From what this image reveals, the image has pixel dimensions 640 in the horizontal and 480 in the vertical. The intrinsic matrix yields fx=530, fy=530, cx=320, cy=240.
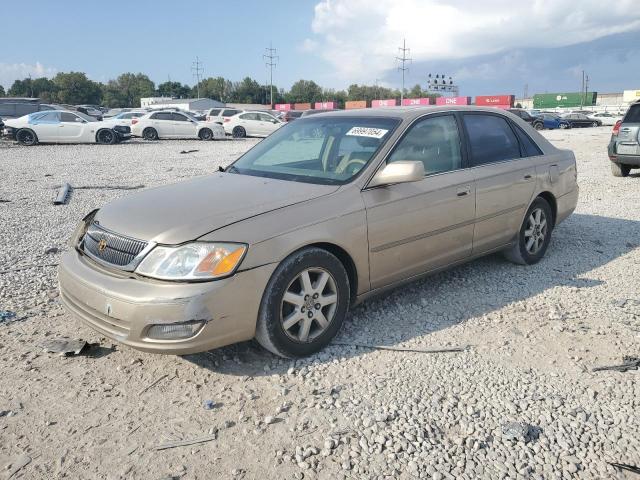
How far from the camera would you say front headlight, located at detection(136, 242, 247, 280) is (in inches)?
119

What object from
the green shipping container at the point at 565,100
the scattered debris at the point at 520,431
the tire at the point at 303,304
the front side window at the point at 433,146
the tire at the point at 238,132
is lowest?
the scattered debris at the point at 520,431

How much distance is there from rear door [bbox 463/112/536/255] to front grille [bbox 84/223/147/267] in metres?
2.87

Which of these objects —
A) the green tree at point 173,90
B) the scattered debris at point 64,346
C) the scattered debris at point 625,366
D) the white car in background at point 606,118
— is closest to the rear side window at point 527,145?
the scattered debris at point 625,366

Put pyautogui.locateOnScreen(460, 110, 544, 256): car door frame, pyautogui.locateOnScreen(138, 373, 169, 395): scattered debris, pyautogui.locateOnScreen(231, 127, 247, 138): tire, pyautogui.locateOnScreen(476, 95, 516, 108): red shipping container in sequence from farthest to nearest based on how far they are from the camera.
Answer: pyautogui.locateOnScreen(476, 95, 516, 108): red shipping container
pyautogui.locateOnScreen(231, 127, 247, 138): tire
pyautogui.locateOnScreen(460, 110, 544, 256): car door frame
pyautogui.locateOnScreen(138, 373, 169, 395): scattered debris

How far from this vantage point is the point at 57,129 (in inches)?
842

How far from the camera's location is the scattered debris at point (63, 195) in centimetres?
891

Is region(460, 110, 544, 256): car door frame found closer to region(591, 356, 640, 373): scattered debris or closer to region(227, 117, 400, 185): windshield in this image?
region(227, 117, 400, 185): windshield

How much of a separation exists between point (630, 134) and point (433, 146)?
8380 mm

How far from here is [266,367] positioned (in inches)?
134

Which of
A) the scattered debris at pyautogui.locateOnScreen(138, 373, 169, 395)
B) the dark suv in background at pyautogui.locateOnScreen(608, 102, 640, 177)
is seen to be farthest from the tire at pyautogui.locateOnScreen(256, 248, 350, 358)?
the dark suv in background at pyautogui.locateOnScreen(608, 102, 640, 177)

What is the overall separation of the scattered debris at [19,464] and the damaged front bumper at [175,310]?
77cm

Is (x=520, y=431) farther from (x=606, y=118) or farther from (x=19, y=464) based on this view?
(x=606, y=118)

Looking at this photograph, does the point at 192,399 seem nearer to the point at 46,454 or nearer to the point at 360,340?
the point at 46,454

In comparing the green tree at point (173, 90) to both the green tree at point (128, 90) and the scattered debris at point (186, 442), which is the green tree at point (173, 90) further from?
the scattered debris at point (186, 442)
